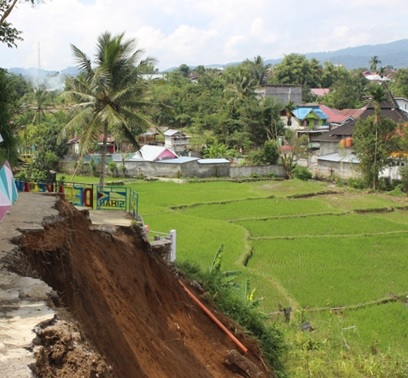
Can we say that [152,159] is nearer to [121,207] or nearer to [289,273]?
[289,273]

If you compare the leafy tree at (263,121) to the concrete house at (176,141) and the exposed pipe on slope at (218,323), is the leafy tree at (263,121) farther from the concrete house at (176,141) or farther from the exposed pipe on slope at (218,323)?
the exposed pipe on slope at (218,323)

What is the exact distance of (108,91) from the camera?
16344mm

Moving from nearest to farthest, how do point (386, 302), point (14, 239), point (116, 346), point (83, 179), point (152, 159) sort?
point (116, 346), point (14, 239), point (386, 302), point (83, 179), point (152, 159)

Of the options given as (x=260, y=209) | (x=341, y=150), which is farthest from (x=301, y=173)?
(x=260, y=209)

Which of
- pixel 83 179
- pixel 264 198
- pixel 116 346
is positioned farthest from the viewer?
pixel 83 179

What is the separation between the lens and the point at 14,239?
6.98m

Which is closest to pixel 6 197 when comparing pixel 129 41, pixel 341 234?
pixel 129 41

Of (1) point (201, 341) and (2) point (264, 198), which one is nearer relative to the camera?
(1) point (201, 341)

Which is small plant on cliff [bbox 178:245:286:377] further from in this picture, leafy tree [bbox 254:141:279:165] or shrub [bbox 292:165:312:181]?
leafy tree [bbox 254:141:279:165]

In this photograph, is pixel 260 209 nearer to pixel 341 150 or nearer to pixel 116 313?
pixel 341 150

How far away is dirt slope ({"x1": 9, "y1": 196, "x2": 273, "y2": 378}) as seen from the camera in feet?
13.8

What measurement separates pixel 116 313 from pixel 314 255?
1426 cm

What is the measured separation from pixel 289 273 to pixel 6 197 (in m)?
12.0

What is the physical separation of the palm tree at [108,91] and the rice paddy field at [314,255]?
4.55 meters
